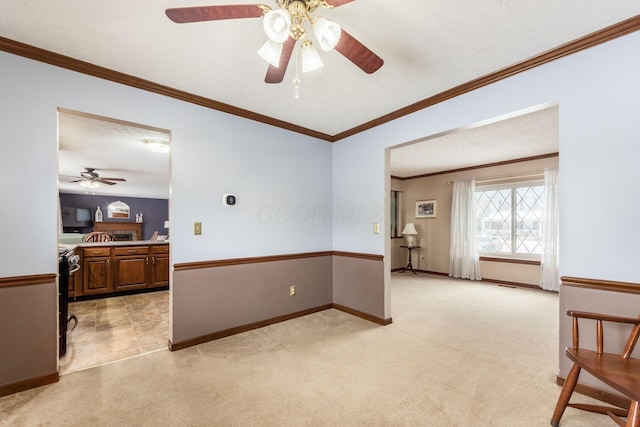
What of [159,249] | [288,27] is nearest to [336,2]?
[288,27]

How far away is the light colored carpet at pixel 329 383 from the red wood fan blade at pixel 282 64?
2.08 m

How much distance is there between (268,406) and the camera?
180cm

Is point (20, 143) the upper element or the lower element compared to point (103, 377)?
upper

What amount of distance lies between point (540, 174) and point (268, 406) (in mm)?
5809

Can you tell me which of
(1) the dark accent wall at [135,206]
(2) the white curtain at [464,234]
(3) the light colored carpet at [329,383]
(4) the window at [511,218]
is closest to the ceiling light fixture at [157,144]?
(3) the light colored carpet at [329,383]

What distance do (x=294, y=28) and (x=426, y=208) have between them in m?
6.17

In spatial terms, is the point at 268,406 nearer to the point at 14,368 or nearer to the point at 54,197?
the point at 14,368

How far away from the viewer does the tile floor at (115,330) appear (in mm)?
2469

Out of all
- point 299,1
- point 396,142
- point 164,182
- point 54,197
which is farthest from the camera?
point 164,182

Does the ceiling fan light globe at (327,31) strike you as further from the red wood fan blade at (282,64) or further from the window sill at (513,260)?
the window sill at (513,260)

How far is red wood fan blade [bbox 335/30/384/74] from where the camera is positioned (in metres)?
1.44

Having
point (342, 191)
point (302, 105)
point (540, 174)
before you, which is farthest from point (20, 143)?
point (540, 174)

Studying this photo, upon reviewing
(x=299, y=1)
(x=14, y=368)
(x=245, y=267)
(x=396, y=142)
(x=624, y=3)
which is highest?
(x=624, y=3)

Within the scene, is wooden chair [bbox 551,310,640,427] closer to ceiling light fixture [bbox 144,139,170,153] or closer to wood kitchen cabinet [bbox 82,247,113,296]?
Answer: ceiling light fixture [bbox 144,139,170,153]
